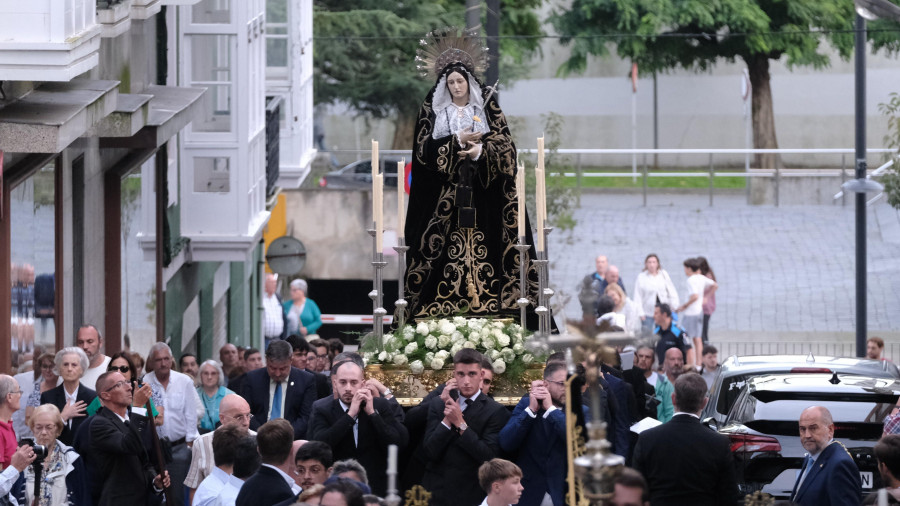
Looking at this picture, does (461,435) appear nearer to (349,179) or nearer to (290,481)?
(290,481)

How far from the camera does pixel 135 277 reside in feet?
60.1

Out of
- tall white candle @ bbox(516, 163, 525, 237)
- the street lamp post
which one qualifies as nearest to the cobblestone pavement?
the street lamp post

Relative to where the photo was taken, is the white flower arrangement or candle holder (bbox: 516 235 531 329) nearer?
the white flower arrangement

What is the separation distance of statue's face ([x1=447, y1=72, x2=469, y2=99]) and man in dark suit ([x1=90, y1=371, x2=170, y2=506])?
3.71m

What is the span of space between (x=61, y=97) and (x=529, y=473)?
4756mm

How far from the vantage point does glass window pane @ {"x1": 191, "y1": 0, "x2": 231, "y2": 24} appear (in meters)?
22.1

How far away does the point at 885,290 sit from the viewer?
31.0 meters

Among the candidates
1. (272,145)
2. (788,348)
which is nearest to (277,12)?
(272,145)

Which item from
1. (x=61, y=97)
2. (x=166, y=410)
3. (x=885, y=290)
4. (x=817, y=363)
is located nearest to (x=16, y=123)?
(x=61, y=97)

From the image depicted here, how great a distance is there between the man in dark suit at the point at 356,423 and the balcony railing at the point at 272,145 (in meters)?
14.3

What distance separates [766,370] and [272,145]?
13.7m

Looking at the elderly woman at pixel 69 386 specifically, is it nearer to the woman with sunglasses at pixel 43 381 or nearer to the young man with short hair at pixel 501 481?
the woman with sunglasses at pixel 43 381

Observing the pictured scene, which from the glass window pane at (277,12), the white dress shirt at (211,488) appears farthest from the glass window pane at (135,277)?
the glass window pane at (277,12)

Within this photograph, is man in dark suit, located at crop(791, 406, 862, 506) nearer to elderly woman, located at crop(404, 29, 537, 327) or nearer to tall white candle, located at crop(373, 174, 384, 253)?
tall white candle, located at crop(373, 174, 384, 253)
